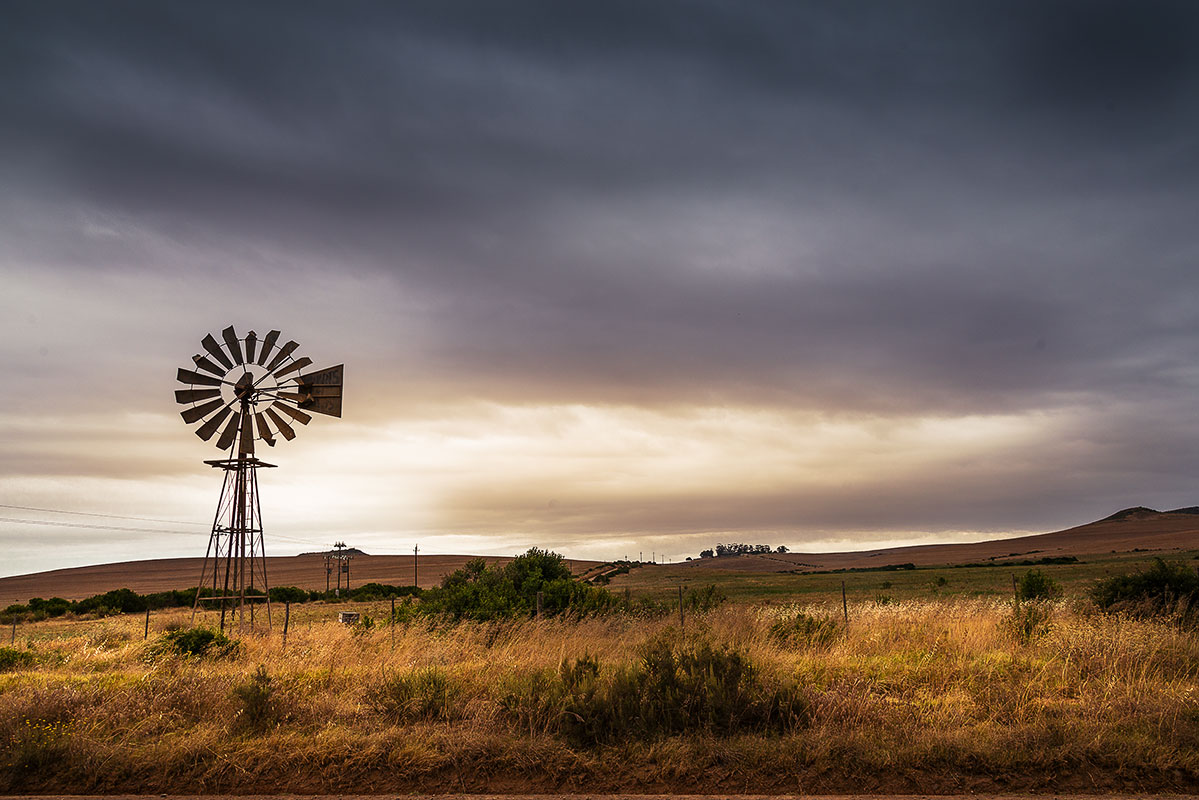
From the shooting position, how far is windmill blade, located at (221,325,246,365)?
21.0 m

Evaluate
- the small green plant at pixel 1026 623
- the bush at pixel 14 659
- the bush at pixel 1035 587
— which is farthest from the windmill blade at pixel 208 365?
the bush at pixel 1035 587

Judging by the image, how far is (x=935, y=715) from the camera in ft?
28.4

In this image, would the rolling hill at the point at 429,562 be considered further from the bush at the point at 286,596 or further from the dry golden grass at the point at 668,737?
the dry golden grass at the point at 668,737

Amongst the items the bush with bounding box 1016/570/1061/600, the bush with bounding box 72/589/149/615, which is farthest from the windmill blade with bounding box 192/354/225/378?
the bush with bounding box 72/589/149/615

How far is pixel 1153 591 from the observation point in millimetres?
16125

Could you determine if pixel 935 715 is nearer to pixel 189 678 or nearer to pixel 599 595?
pixel 189 678

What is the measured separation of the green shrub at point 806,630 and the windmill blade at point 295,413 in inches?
561

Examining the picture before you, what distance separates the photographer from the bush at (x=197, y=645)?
547 inches

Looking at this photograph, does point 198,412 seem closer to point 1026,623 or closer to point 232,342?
point 232,342

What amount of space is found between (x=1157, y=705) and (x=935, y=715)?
2571 millimetres

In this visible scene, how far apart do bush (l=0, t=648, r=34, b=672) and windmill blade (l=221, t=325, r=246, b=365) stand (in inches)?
338

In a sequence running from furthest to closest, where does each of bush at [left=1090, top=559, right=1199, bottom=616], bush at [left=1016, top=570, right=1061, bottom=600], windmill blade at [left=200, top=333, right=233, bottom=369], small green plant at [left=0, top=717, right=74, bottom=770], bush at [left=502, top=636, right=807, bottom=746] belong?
1. bush at [left=1016, top=570, right=1061, bottom=600]
2. windmill blade at [left=200, top=333, right=233, bottom=369]
3. bush at [left=1090, top=559, right=1199, bottom=616]
4. bush at [left=502, top=636, right=807, bottom=746]
5. small green plant at [left=0, top=717, right=74, bottom=770]

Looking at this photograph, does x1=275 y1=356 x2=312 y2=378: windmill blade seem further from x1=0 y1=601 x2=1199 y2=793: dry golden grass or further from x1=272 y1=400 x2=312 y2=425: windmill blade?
x1=0 y1=601 x2=1199 y2=793: dry golden grass

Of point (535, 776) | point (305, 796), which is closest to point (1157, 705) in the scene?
point (535, 776)
